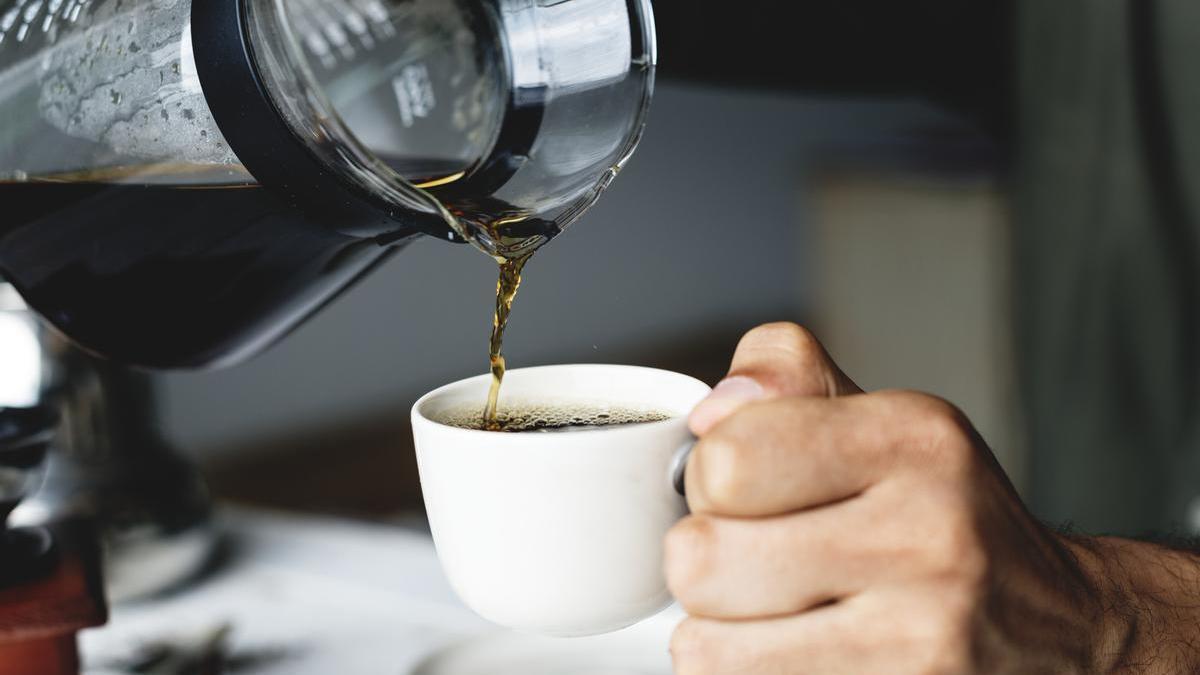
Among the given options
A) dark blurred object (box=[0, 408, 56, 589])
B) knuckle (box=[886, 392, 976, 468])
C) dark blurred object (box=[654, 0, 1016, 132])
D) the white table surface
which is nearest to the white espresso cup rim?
knuckle (box=[886, 392, 976, 468])

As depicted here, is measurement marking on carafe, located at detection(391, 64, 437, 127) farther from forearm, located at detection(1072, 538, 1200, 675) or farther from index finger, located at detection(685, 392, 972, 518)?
forearm, located at detection(1072, 538, 1200, 675)

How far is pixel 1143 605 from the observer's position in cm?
65

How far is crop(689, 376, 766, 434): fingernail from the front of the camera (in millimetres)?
534

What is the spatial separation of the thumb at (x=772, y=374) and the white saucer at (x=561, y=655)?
264mm

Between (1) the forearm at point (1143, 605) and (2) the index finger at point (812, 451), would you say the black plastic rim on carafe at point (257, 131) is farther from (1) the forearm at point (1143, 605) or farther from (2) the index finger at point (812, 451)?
(1) the forearm at point (1143, 605)

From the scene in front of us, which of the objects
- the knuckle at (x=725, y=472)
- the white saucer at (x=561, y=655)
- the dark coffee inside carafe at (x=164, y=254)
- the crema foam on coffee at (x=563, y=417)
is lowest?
the white saucer at (x=561, y=655)

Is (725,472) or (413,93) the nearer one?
(725,472)

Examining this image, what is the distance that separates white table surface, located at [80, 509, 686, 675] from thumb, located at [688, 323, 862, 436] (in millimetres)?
283

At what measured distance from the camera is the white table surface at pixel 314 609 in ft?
2.63

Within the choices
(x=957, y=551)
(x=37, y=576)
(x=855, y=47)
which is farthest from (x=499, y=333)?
(x=855, y=47)

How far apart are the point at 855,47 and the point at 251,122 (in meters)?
1.63

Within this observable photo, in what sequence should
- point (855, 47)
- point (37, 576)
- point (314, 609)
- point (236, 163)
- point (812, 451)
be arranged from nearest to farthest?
point (812, 451), point (236, 163), point (37, 576), point (314, 609), point (855, 47)

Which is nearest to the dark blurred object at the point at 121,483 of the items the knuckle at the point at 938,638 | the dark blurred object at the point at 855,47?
the knuckle at the point at 938,638

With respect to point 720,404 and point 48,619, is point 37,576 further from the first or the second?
point 720,404
